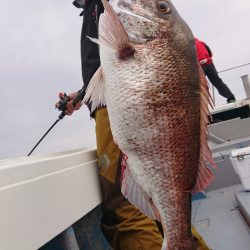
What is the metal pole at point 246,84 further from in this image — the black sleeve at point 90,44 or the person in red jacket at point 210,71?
the black sleeve at point 90,44

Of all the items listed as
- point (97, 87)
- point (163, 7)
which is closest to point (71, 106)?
point (97, 87)

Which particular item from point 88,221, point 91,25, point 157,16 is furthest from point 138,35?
point 88,221

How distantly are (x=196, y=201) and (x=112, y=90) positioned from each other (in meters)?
3.15

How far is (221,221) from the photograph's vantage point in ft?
11.2

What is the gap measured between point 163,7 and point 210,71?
4565 millimetres

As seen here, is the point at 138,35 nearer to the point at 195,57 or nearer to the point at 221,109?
the point at 195,57

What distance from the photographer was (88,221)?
2.59m

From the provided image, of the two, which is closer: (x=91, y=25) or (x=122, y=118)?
(x=122, y=118)

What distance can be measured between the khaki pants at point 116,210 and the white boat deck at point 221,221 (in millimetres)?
765

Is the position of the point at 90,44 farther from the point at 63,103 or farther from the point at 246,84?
the point at 246,84

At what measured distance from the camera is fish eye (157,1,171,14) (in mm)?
1522

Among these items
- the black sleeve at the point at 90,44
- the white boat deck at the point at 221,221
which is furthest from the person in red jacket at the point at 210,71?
the black sleeve at the point at 90,44

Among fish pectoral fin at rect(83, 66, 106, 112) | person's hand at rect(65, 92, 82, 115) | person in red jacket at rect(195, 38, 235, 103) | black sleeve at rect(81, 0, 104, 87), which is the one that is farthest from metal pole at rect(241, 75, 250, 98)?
fish pectoral fin at rect(83, 66, 106, 112)

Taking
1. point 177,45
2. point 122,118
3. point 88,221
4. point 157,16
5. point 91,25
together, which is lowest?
point 88,221
